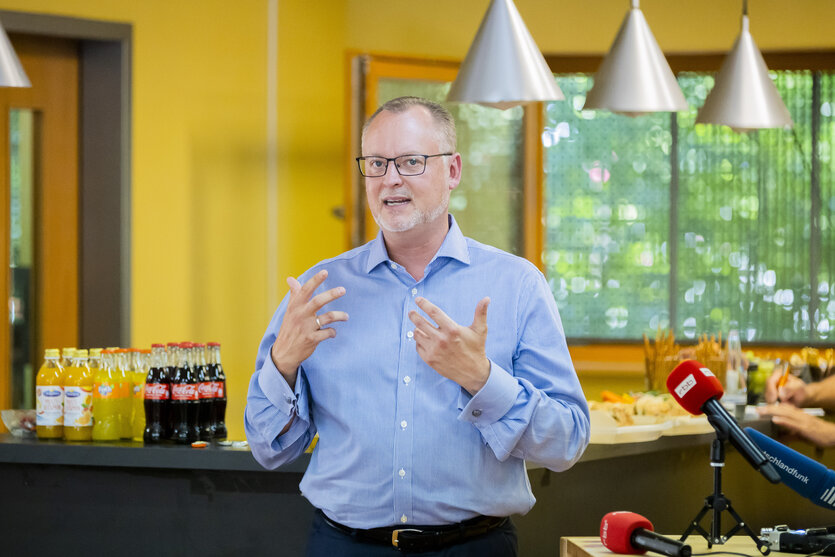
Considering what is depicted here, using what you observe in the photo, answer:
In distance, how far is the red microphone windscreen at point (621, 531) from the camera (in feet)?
6.88

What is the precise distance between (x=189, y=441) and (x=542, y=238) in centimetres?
287

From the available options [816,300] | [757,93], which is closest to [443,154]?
[757,93]

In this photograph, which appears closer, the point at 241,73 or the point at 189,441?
the point at 189,441

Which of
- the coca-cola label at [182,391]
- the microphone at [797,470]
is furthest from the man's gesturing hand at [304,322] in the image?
the coca-cola label at [182,391]

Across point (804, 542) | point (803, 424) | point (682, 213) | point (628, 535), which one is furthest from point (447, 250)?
point (682, 213)

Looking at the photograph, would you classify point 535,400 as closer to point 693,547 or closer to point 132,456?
point 693,547

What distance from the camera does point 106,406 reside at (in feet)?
9.93

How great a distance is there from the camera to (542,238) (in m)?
5.50

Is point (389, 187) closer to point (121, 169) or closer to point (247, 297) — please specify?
point (121, 169)

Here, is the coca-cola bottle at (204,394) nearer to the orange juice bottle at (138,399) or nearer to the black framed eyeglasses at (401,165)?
the orange juice bottle at (138,399)

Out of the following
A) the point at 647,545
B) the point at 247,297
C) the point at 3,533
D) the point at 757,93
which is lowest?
the point at 3,533

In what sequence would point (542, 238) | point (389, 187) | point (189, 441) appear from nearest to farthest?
point (389, 187)
point (189, 441)
point (542, 238)

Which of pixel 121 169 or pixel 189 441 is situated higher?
pixel 121 169

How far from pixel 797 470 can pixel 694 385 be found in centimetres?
27
